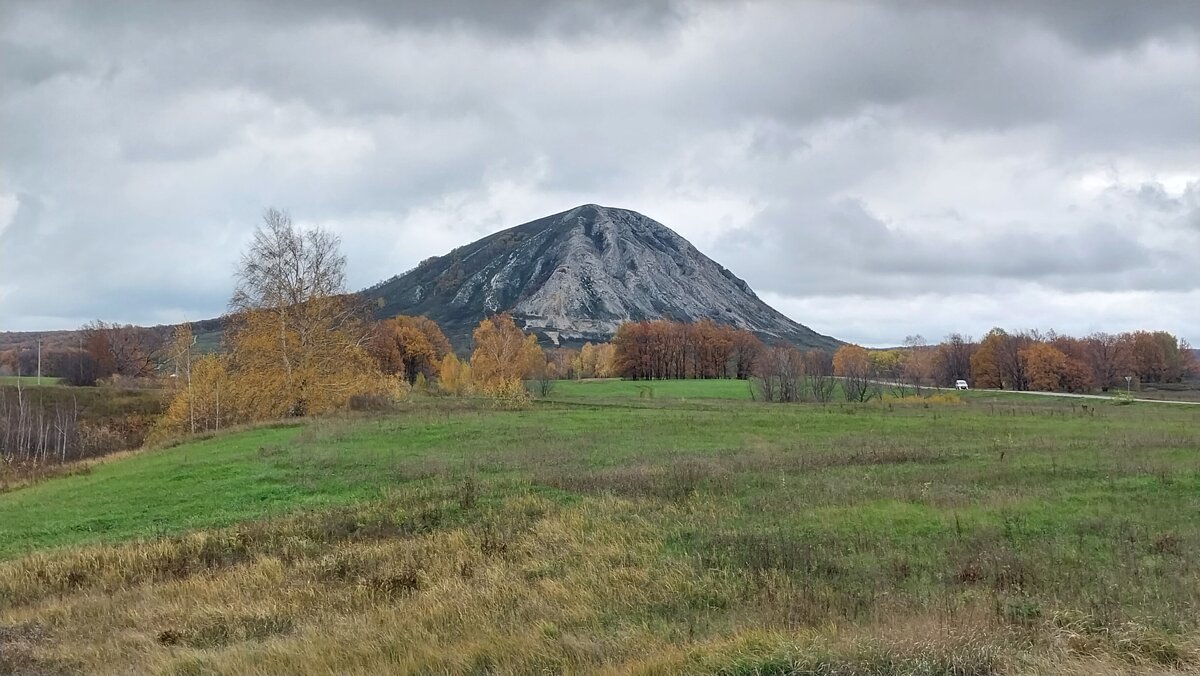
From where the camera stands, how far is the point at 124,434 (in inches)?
2657

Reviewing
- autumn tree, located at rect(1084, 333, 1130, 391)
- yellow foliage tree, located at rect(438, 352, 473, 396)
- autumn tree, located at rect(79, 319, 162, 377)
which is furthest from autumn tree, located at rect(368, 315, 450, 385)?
autumn tree, located at rect(1084, 333, 1130, 391)

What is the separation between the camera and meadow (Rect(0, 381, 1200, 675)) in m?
7.58

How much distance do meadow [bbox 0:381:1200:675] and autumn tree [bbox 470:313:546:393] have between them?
5820 centimetres

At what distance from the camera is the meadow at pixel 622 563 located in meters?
7.58

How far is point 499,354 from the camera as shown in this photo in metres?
88.4

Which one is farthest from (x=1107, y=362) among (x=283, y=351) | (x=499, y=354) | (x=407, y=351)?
(x=283, y=351)

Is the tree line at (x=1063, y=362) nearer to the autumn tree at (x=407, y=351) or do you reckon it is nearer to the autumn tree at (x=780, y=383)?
the autumn tree at (x=780, y=383)

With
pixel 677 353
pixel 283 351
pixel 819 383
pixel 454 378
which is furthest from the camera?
pixel 677 353

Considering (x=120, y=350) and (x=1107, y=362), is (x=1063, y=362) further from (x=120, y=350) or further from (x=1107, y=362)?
(x=120, y=350)

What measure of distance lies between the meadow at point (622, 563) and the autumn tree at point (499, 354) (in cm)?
5820

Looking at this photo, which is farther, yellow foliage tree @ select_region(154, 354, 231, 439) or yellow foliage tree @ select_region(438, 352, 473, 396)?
yellow foliage tree @ select_region(438, 352, 473, 396)

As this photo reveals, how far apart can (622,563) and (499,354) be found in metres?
77.6

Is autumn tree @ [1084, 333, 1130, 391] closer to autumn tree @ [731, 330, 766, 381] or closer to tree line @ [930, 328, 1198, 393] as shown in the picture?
tree line @ [930, 328, 1198, 393]

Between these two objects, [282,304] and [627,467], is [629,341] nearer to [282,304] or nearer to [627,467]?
[282,304]
